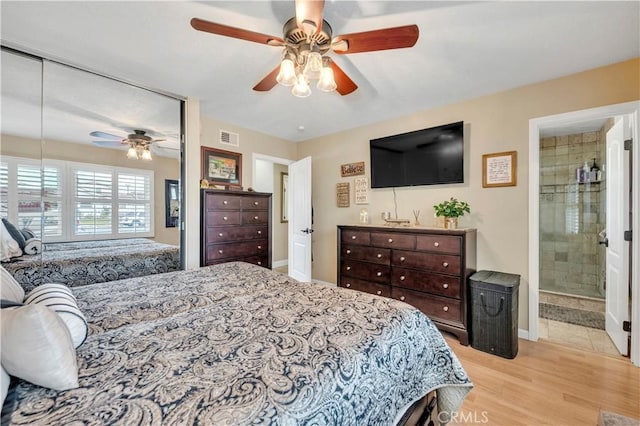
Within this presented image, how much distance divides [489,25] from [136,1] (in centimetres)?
228

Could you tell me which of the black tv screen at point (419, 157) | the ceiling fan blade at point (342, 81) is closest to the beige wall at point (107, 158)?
the ceiling fan blade at point (342, 81)

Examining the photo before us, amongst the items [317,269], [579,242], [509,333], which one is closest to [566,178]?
[579,242]

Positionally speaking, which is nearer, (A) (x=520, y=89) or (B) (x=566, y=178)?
(A) (x=520, y=89)

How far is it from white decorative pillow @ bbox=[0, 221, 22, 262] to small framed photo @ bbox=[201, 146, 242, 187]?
6.04 ft

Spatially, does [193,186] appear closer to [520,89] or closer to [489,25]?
[489,25]

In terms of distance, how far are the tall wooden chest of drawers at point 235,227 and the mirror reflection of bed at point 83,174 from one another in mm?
343

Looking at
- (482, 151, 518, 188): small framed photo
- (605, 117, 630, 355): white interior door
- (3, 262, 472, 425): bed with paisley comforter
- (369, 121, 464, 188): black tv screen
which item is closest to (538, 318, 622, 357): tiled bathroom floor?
(605, 117, 630, 355): white interior door

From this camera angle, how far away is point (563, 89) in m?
2.48

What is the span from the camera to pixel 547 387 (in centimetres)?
193

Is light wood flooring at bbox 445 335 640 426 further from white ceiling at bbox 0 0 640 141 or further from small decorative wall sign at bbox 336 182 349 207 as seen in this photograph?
white ceiling at bbox 0 0 640 141

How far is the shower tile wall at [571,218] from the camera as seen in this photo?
3.88 m

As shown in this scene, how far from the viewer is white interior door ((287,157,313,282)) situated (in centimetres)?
408

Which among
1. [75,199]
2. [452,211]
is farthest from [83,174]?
[452,211]

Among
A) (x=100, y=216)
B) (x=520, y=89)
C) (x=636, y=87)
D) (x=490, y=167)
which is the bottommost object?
(x=100, y=216)
